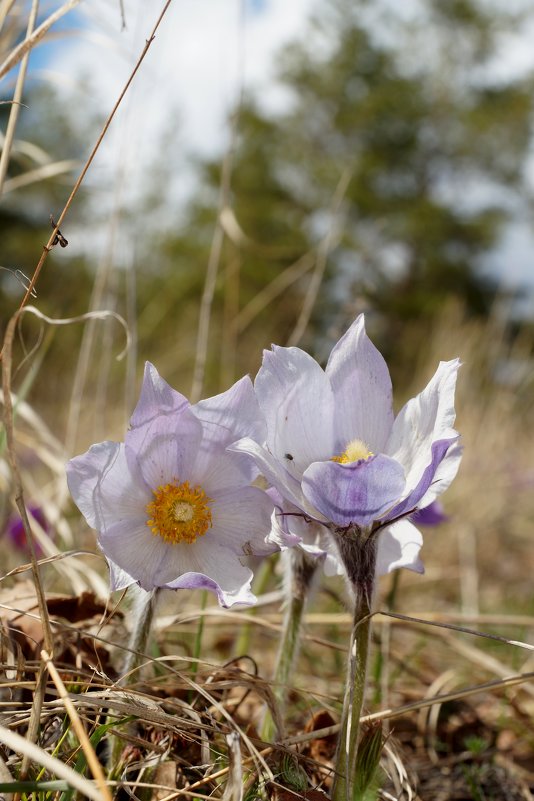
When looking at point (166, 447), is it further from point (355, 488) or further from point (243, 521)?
point (355, 488)

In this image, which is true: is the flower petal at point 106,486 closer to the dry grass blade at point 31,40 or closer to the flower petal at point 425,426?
the flower petal at point 425,426

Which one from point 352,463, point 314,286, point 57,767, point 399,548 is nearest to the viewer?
point 57,767

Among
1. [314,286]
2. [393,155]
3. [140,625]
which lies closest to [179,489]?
[140,625]

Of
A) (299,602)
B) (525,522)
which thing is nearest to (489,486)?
(525,522)

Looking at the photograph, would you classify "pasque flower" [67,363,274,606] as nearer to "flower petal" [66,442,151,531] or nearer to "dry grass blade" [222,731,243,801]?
"flower petal" [66,442,151,531]

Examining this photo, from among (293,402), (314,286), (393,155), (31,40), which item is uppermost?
(393,155)

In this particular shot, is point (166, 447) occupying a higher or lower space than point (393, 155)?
lower

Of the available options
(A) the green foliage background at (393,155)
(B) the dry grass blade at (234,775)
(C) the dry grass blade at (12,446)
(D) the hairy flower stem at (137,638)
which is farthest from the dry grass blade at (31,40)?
(A) the green foliage background at (393,155)

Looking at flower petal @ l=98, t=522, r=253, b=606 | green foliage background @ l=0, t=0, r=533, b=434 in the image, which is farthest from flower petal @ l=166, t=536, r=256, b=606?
green foliage background @ l=0, t=0, r=533, b=434
